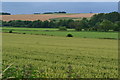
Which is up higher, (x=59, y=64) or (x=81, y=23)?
(x=81, y=23)

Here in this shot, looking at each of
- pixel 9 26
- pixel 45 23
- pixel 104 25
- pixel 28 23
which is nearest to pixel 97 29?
pixel 104 25

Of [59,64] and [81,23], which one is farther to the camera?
[81,23]

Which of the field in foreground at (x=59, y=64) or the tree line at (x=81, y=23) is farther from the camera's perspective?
the tree line at (x=81, y=23)

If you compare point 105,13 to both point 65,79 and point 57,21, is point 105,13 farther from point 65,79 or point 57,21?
point 65,79

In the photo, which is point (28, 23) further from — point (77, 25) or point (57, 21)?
point (77, 25)

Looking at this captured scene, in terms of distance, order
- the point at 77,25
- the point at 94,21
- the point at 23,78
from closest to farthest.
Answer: the point at 23,78 → the point at 77,25 → the point at 94,21

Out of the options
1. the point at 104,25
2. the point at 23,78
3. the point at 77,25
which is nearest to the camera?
the point at 23,78

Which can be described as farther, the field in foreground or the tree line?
the tree line

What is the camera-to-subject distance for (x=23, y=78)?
8.55 m

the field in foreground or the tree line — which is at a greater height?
the tree line

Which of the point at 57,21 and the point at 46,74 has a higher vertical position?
the point at 57,21

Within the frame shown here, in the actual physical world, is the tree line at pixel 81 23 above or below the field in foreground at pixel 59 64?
above

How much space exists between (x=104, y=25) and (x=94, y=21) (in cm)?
1449

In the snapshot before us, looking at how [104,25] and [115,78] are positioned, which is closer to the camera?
[115,78]
